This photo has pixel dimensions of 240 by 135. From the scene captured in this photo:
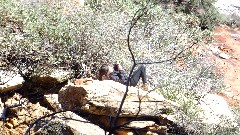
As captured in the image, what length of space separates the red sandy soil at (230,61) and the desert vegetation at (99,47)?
2.08 feet

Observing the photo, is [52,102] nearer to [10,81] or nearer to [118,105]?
[10,81]

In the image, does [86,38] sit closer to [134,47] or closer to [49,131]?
[134,47]

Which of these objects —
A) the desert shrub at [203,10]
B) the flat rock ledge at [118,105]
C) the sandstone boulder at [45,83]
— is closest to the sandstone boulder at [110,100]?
the flat rock ledge at [118,105]

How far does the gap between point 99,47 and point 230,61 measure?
546 cm

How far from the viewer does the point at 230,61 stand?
1079 cm

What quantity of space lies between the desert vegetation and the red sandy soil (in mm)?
635

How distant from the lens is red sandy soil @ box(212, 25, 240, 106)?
8725 mm

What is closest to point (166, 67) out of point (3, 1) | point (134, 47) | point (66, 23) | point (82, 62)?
point (134, 47)

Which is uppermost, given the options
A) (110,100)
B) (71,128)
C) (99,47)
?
(99,47)

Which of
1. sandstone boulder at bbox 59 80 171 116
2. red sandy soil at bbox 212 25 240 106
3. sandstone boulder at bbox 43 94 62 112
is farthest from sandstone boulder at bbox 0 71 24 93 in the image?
red sandy soil at bbox 212 25 240 106

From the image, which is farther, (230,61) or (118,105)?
(230,61)

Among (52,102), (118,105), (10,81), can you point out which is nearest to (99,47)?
(52,102)

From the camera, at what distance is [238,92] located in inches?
357

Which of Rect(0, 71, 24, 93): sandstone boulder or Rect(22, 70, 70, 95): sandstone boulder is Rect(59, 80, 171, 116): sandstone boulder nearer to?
Rect(22, 70, 70, 95): sandstone boulder
